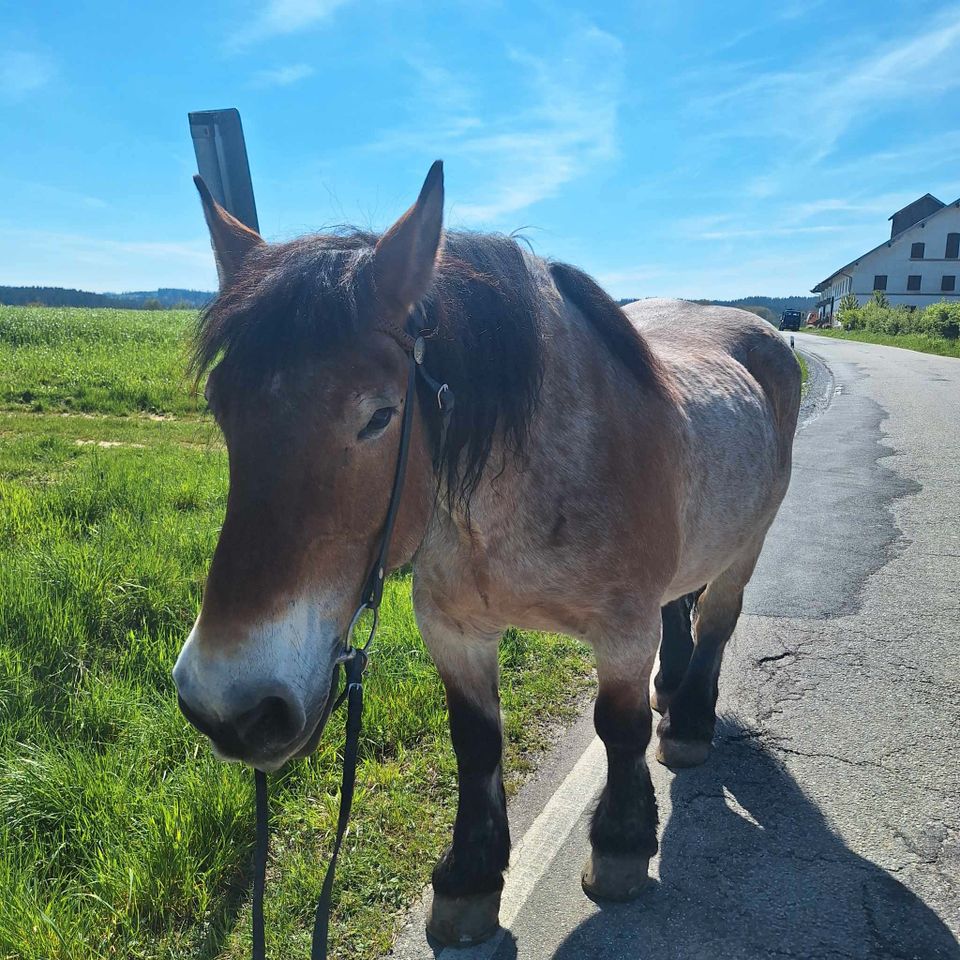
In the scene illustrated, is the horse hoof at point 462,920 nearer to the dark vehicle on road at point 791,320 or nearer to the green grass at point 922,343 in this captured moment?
the green grass at point 922,343

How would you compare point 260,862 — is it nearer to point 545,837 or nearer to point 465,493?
point 465,493

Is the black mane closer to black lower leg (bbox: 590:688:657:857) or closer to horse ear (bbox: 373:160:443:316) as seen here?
A: horse ear (bbox: 373:160:443:316)

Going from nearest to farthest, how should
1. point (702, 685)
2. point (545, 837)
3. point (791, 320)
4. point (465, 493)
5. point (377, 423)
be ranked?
point (377, 423)
point (465, 493)
point (545, 837)
point (702, 685)
point (791, 320)

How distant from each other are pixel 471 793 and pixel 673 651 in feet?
5.40

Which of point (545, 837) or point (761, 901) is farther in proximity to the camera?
point (545, 837)

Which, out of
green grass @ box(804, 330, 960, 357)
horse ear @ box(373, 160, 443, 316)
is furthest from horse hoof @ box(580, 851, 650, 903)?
green grass @ box(804, 330, 960, 357)

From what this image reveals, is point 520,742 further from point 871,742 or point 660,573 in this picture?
point 871,742

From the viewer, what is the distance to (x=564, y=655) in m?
4.00

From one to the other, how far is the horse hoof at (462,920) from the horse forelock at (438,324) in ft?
4.29

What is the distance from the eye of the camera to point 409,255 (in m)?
1.58

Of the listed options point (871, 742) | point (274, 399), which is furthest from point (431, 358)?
point (871, 742)

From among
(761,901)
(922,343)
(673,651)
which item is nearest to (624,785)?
(761,901)

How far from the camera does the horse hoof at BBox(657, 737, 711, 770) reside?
10.0ft

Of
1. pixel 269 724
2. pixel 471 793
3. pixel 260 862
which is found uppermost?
pixel 269 724
